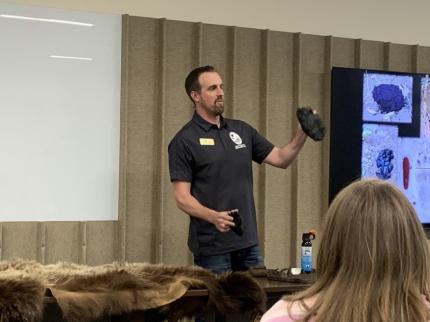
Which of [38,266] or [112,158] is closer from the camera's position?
[38,266]

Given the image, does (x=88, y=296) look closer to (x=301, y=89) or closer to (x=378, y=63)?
(x=301, y=89)

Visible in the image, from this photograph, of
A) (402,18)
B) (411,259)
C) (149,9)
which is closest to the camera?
(411,259)

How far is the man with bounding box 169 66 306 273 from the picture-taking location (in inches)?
136

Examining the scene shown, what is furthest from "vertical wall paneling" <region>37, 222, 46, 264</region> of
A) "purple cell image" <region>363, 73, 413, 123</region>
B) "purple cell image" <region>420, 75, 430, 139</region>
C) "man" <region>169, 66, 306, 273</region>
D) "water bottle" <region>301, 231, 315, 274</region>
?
"purple cell image" <region>420, 75, 430, 139</region>

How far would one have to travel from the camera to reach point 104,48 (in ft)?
14.0

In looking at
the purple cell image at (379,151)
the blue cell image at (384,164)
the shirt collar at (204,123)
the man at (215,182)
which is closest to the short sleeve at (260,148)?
the man at (215,182)

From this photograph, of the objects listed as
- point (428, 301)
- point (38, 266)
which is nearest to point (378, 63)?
point (38, 266)

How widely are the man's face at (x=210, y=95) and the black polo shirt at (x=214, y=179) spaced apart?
14 centimetres

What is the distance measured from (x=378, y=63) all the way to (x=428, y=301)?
3.86 m

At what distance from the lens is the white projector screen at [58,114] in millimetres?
4055

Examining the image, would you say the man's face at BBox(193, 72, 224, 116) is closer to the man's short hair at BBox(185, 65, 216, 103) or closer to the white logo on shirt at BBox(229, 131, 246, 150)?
the man's short hair at BBox(185, 65, 216, 103)

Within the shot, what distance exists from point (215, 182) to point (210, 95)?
51 cm

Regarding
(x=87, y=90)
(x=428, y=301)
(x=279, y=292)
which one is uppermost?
(x=87, y=90)

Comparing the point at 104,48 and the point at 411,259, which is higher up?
the point at 104,48
